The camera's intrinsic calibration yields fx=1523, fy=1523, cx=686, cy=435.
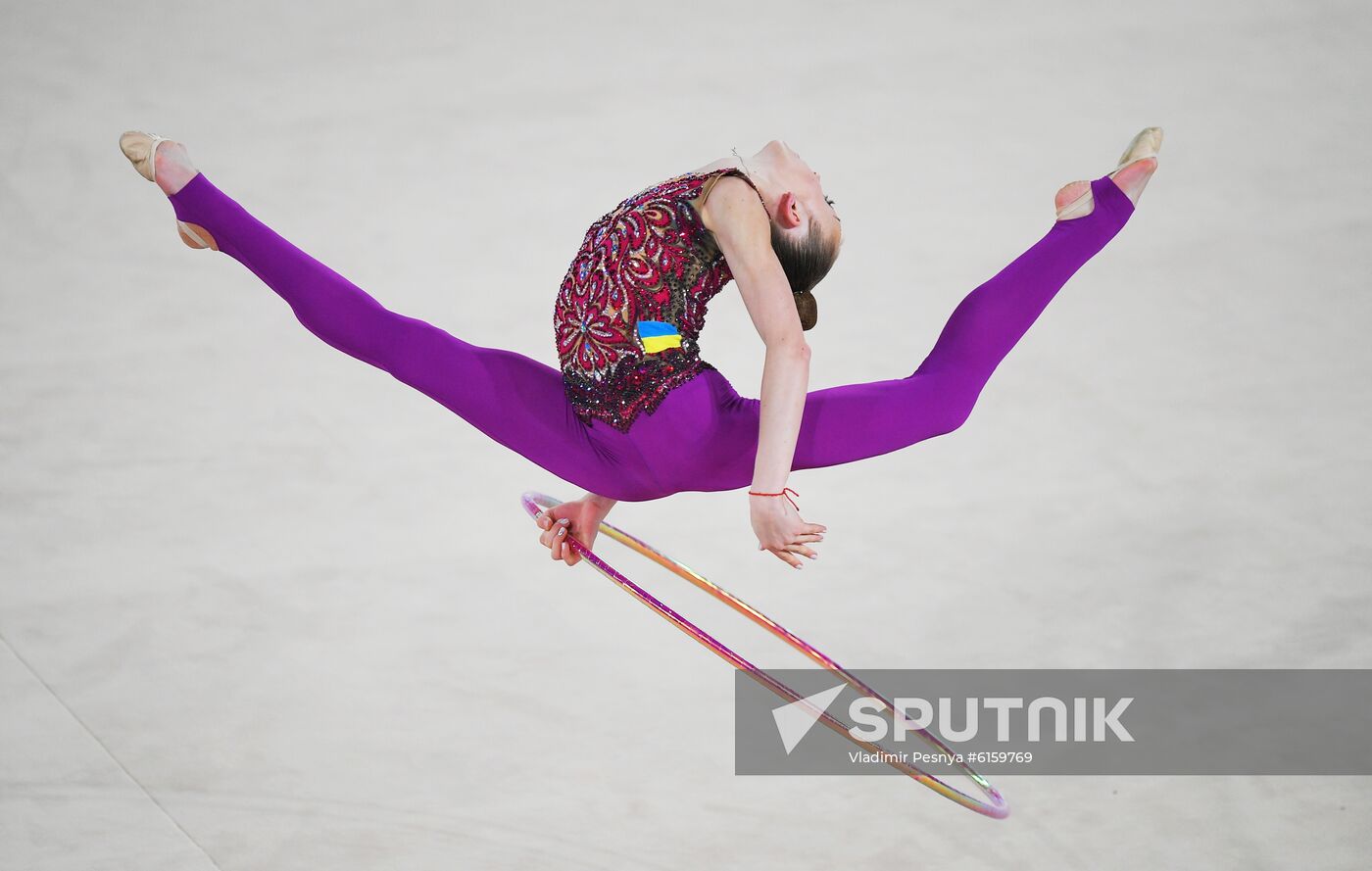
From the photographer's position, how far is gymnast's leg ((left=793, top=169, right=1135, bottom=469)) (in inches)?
124

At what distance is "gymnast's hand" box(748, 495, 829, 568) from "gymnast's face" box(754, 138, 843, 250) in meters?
0.61

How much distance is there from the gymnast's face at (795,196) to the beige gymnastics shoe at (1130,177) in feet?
2.11

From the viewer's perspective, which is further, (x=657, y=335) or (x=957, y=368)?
(x=957, y=368)

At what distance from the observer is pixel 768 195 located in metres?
3.02

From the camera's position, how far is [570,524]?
3.84m

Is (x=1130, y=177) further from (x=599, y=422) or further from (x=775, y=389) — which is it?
(x=599, y=422)

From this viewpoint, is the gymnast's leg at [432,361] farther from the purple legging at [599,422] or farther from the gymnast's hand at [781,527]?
the gymnast's hand at [781,527]

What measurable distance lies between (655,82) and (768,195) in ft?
17.1

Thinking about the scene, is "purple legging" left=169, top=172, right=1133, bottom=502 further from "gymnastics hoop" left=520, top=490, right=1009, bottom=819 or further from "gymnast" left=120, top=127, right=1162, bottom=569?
"gymnastics hoop" left=520, top=490, right=1009, bottom=819

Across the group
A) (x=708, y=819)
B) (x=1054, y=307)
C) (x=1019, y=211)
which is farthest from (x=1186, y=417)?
(x=708, y=819)

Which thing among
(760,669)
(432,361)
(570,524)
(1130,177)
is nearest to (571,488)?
(570,524)

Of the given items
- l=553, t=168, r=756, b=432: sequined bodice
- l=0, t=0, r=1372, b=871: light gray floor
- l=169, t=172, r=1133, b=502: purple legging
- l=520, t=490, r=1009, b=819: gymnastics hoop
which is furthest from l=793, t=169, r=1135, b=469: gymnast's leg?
l=0, t=0, r=1372, b=871: light gray floor

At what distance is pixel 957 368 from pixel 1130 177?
23.9 inches

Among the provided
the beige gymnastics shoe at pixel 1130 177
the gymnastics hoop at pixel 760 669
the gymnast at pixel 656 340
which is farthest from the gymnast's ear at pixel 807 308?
the gymnastics hoop at pixel 760 669
